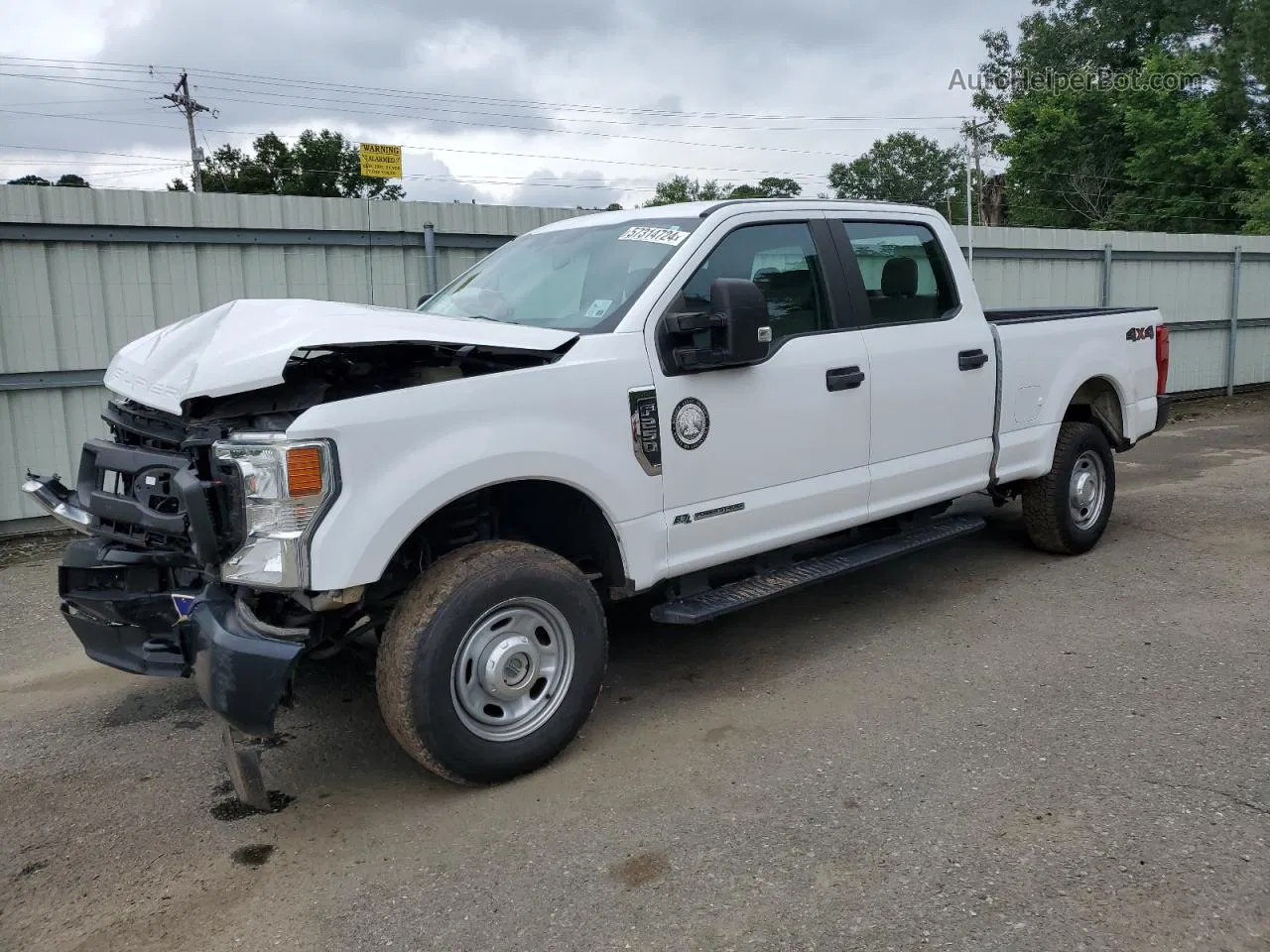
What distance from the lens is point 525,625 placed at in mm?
3631

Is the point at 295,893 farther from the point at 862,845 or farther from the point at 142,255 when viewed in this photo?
the point at 142,255

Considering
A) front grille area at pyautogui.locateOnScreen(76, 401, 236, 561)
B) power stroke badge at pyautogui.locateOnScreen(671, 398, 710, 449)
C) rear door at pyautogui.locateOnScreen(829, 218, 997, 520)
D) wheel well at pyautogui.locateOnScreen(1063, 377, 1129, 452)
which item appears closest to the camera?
front grille area at pyautogui.locateOnScreen(76, 401, 236, 561)

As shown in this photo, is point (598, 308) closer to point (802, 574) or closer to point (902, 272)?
point (802, 574)

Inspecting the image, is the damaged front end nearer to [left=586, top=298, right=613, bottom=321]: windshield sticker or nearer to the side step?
[left=586, top=298, right=613, bottom=321]: windshield sticker

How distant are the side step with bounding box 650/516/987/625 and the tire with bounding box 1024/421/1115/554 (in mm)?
739

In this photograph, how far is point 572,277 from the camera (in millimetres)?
4480

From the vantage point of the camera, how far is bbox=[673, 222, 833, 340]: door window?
14.3 feet

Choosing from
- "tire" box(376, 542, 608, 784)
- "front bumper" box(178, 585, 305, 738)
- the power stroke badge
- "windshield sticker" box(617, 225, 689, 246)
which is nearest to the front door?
the power stroke badge

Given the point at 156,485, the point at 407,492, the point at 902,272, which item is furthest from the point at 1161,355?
the point at 156,485

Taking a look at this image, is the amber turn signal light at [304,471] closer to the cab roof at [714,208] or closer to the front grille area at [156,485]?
the front grille area at [156,485]

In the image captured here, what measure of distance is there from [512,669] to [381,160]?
8098 mm

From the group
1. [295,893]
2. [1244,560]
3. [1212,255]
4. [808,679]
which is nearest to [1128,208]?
[1212,255]

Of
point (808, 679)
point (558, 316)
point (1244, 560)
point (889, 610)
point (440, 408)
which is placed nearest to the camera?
point (440, 408)

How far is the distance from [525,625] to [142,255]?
5569 millimetres
